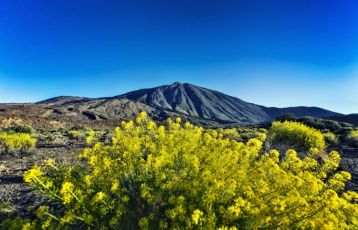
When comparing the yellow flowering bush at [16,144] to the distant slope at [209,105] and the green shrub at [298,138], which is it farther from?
the distant slope at [209,105]

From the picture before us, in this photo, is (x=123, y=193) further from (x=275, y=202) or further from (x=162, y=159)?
(x=275, y=202)

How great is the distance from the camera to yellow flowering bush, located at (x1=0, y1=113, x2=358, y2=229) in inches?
152

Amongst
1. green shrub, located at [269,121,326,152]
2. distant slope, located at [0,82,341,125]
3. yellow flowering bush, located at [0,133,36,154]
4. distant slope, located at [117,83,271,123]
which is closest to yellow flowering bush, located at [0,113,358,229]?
green shrub, located at [269,121,326,152]

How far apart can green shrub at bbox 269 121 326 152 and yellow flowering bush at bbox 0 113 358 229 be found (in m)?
8.65

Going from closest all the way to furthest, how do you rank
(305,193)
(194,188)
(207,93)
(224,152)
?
(305,193), (194,188), (224,152), (207,93)

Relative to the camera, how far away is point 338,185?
4.43 metres

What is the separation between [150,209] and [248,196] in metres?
1.53

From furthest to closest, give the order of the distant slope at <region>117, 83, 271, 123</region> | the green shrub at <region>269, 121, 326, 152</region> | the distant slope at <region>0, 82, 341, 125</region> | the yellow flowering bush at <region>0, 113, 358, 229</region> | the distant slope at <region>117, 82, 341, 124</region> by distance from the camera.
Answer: the distant slope at <region>117, 83, 271, 123</region>, the distant slope at <region>117, 82, 341, 124</region>, the distant slope at <region>0, 82, 341, 125</region>, the green shrub at <region>269, 121, 326, 152</region>, the yellow flowering bush at <region>0, 113, 358, 229</region>

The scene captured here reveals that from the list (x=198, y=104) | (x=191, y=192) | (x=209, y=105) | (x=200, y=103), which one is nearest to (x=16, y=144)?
(x=191, y=192)

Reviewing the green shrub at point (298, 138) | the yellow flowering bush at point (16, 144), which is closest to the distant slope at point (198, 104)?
the green shrub at point (298, 138)

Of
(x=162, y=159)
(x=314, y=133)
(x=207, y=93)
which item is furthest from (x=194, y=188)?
(x=207, y=93)

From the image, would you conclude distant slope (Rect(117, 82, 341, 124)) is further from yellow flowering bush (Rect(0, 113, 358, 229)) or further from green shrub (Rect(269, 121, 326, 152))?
yellow flowering bush (Rect(0, 113, 358, 229))

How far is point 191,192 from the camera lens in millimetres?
4520

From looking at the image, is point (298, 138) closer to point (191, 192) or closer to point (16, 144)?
point (191, 192)
